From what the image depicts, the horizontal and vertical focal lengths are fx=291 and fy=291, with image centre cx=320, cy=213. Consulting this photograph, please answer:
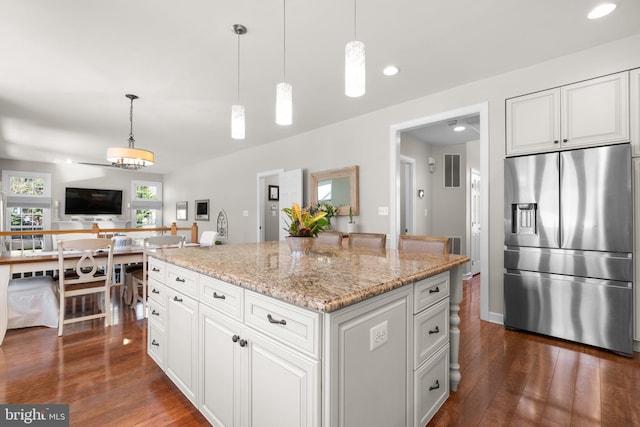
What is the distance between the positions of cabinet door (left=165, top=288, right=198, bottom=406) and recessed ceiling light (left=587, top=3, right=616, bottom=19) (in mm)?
3346

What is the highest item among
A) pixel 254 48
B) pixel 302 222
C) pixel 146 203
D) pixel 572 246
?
pixel 254 48

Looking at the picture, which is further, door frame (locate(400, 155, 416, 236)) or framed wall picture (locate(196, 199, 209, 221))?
framed wall picture (locate(196, 199, 209, 221))

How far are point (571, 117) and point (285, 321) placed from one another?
3141mm

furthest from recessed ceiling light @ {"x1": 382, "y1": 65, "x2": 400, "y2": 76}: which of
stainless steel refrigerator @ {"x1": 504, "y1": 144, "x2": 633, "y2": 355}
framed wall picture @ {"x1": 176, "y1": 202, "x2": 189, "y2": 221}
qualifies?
framed wall picture @ {"x1": 176, "y1": 202, "x2": 189, "y2": 221}

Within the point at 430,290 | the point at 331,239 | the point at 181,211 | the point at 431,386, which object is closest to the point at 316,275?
the point at 430,290

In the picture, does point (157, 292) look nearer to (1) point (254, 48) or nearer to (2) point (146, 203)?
(1) point (254, 48)

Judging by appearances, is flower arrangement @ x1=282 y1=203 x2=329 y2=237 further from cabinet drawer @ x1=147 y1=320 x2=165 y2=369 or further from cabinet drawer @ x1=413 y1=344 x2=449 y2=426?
cabinet drawer @ x1=147 y1=320 x2=165 y2=369

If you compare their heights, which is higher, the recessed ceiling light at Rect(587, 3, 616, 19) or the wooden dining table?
the recessed ceiling light at Rect(587, 3, 616, 19)

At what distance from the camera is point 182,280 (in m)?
1.72

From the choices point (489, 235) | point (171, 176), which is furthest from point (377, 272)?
point (171, 176)

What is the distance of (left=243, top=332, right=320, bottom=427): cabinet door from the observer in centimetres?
96

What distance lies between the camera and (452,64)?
2.87 m

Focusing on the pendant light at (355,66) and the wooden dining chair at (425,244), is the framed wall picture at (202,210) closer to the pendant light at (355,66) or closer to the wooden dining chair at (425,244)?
the wooden dining chair at (425,244)

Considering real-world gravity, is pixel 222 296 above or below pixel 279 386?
above
